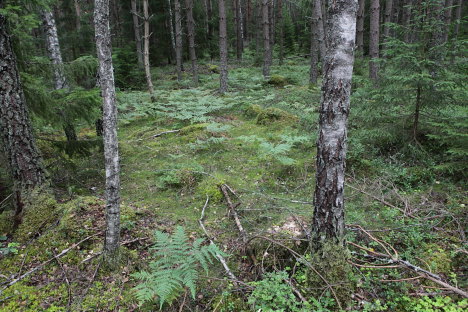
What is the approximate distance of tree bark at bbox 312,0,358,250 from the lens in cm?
280

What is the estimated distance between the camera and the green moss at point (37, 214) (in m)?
4.25

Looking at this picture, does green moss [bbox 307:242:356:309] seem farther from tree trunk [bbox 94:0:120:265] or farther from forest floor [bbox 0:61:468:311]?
tree trunk [bbox 94:0:120:265]

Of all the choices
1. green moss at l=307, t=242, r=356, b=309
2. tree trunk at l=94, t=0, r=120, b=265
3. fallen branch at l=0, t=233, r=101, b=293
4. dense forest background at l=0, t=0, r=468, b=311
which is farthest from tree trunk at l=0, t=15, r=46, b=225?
green moss at l=307, t=242, r=356, b=309

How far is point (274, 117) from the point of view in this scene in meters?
10.3

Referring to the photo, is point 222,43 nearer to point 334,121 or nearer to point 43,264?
point 334,121

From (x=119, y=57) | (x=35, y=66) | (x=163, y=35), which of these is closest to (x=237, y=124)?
(x=35, y=66)

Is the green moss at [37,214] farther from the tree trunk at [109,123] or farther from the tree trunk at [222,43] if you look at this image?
the tree trunk at [222,43]

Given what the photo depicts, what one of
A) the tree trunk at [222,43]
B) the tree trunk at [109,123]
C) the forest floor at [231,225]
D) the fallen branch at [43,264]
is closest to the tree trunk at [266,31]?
the tree trunk at [222,43]

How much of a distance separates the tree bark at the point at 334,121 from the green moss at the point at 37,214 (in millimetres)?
3919

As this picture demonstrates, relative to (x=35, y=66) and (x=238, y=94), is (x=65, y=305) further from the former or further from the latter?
(x=238, y=94)

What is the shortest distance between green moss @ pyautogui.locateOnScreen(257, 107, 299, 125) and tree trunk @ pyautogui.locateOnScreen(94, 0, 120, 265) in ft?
23.7

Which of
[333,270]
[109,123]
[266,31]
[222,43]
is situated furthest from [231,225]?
[266,31]

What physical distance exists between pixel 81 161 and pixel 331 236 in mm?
6689

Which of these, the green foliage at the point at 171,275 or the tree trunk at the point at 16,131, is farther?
the tree trunk at the point at 16,131
